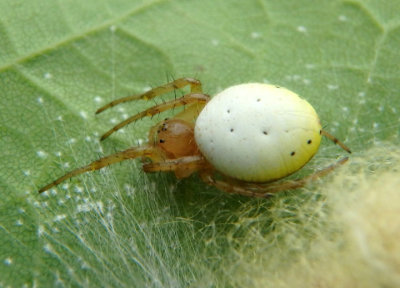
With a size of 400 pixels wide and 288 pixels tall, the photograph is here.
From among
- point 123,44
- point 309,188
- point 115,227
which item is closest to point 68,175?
point 115,227

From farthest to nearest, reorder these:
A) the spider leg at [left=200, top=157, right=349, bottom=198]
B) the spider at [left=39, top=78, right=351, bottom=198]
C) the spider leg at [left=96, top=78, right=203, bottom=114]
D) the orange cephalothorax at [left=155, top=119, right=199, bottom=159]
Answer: the spider leg at [left=96, top=78, right=203, bottom=114] < the orange cephalothorax at [left=155, top=119, right=199, bottom=159] < the spider leg at [left=200, top=157, right=349, bottom=198] < the spider at [left=39, top=78, right=351, bottom=198]

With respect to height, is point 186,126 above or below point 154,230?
above

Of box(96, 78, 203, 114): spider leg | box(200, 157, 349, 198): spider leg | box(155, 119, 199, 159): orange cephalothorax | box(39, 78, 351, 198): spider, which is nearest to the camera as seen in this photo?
box(39, 78, 351, 198): spider

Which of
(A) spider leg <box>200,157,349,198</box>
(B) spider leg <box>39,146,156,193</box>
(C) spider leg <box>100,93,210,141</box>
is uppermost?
(C) spider leg <box>100,93,210,141</box>

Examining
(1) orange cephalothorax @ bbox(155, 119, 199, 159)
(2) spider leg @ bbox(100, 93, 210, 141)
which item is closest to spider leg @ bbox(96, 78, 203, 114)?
(2) spider leg @ bbox(100, 93, 210, 141)

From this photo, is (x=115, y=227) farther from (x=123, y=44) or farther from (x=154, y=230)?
(x=123, y=44)

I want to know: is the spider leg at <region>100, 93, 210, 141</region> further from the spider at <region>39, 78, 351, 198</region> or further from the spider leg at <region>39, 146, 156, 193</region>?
the spider leg at <region>39, 146, 156, 193</region>

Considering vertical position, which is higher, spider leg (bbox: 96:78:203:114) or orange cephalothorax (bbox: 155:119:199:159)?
spider leg (bbox: 96:78:203:114)

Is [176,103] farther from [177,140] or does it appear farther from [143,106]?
[143,106]
